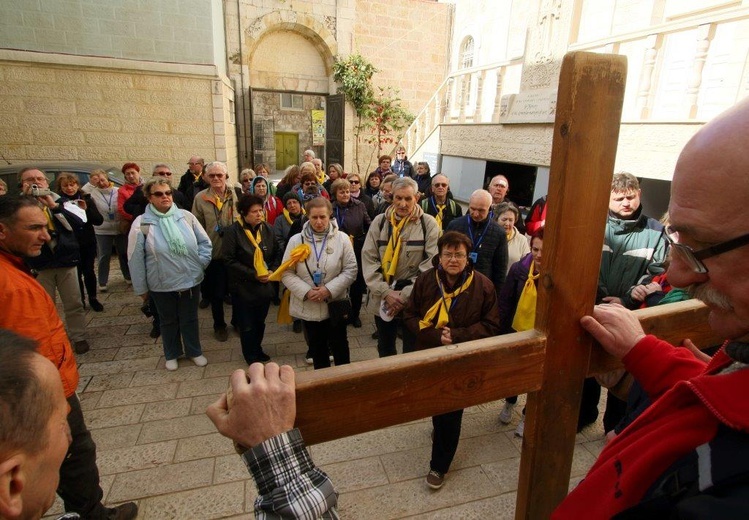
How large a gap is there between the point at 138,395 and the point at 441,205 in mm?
3995

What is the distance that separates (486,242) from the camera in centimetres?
385

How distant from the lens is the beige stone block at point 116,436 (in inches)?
117

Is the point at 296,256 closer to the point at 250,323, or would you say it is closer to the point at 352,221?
the point at 250,323

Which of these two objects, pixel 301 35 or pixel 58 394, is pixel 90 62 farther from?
pixel 58 394

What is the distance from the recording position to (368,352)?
4496mm

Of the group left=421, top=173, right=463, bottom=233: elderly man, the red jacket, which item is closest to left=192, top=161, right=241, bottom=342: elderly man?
left=421, top=173, right=463, bottom=233: elderly man

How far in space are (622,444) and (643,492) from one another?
15cm

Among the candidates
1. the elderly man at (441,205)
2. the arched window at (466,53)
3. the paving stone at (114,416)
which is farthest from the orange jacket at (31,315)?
the arched window at (466,53)

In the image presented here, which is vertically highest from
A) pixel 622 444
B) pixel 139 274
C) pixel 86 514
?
pixel 622 444

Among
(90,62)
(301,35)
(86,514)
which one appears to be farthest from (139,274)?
(301,35)

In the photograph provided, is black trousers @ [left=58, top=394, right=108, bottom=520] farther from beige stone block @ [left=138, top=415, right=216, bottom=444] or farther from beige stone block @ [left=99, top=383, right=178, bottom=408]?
beige stone block @ [left=99, top=383, right=178, bottom=408]

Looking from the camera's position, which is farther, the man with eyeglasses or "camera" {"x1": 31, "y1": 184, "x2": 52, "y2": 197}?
"camera" {"x1": 31, "y1": 184, "x2": 52, "y2": 197}

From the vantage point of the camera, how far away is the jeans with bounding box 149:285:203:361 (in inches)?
153

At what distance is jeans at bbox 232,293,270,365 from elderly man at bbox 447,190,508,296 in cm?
215
